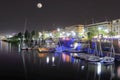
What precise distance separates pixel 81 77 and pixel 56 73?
2340 mm

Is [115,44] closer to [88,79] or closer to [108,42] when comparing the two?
[108,42]

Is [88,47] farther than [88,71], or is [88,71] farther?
[88,47]

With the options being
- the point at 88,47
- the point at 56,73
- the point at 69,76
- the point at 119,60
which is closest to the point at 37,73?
the point at 56,73

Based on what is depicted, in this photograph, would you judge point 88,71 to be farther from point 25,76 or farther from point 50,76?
point 25,76

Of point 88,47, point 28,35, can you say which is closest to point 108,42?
point 88,47

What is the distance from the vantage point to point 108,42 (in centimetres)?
3384

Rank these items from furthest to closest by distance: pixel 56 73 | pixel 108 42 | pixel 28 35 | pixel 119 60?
pixel 28 35, pixel 108 42, pixel 119 60, pixel 56 73

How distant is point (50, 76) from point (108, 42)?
17.0m

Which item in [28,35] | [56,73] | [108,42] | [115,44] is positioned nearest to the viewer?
[56,73]

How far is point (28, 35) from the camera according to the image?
247 feet

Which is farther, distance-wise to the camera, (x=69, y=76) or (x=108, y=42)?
(x=108, y=42)

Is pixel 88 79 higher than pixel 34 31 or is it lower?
lower

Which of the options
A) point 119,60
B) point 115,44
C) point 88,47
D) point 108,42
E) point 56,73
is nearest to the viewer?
point 56,73

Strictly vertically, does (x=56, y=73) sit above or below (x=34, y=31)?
below
